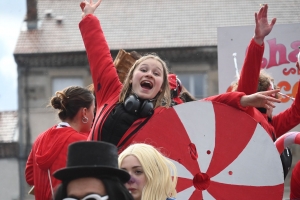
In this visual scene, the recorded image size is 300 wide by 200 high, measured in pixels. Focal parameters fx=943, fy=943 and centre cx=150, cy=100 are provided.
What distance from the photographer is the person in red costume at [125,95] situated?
4934 mm

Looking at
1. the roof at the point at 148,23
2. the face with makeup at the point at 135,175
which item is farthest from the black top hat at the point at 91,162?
the roof at the point at 148,23

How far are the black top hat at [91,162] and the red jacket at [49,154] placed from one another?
2.11m

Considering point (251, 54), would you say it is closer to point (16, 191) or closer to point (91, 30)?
point (91, 30)

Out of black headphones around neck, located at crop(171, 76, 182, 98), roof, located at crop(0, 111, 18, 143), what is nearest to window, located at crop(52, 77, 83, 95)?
roof, located at crop(0, 111, 18, 143)

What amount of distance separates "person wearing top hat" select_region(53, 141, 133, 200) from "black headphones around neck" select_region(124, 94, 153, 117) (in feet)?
5.57

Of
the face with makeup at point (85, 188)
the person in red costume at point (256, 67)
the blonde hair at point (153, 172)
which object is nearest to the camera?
the face with makeup at point (85, 188)

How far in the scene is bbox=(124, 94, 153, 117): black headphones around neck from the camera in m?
4.94

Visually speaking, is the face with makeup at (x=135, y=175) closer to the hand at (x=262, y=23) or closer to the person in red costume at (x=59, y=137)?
the person in red costume at (x=59, y=137)

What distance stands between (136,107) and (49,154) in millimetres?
711

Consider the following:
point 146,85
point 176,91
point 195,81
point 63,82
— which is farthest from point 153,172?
point 63,82

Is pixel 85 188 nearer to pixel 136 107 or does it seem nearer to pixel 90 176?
pixel 90 176

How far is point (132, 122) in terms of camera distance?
4.95 metres

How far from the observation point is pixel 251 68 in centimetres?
541

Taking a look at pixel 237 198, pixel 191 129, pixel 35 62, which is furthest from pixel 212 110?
pixel 35 62
